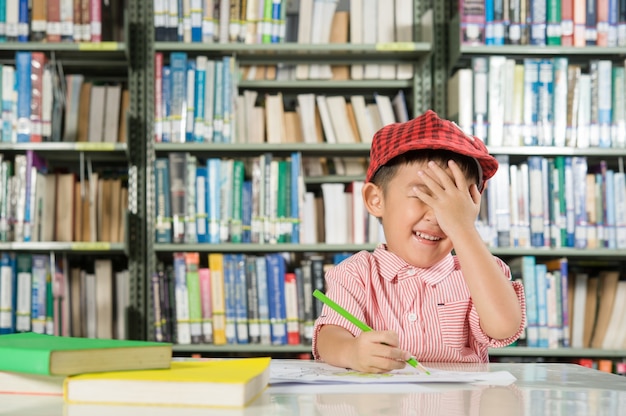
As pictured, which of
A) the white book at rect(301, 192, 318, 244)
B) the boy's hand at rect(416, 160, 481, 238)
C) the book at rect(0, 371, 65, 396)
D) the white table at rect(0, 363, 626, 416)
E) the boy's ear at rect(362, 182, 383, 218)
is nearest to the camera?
the white table at rect(0, 363, 626, 416)

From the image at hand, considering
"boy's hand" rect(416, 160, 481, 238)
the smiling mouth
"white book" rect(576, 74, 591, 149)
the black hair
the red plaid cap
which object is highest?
"white book" rect(576, 74, 591, 149)

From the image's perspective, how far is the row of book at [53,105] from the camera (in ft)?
9.31

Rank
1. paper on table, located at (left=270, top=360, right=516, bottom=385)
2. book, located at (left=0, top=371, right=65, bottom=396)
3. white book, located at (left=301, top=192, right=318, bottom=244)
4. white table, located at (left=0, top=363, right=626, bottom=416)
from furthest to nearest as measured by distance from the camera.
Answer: white book, located at (left=301, top=192, right=318, bottom=244) → paper on table, located at (left=270, top=360, right=516, bottom=385) → book, located at (left=0, top=371, right=65, bottom=396) → white table, located at (left=0, top=363, right=626, bottom=416)

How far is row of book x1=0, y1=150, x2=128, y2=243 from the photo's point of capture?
2820mm

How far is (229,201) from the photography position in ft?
9.41

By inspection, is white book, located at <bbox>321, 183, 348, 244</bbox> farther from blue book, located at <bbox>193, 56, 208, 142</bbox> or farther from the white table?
the white table

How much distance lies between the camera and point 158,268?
115 inches

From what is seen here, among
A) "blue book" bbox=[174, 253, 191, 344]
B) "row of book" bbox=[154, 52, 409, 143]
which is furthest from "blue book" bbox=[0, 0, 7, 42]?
"blue book" bbox=[174, 253, 191, 344]

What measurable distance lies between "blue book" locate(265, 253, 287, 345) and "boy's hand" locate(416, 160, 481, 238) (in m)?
1.56

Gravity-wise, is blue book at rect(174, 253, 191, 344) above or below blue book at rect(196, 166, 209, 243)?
below

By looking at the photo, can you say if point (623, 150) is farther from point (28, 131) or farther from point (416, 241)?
point (28, 131)

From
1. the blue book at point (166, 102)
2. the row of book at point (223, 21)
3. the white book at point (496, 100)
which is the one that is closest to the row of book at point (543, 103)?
the white book at point (496, 100)

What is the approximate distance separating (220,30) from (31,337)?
6.99ft

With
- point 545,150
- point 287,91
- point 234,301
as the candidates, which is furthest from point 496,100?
point 234,301
